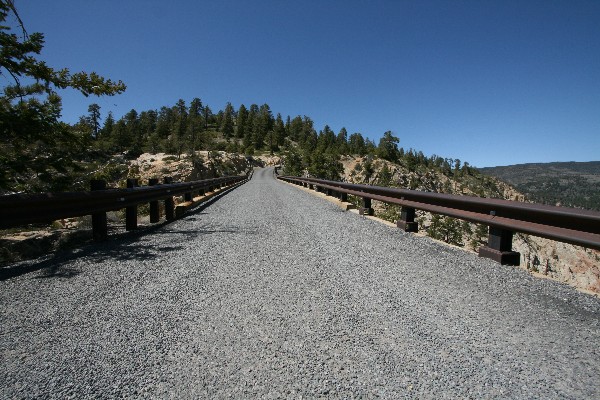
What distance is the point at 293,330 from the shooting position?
96.6 inches

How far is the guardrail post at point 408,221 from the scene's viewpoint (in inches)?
263

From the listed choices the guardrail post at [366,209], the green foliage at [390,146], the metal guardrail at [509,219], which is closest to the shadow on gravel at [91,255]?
the metal guardrail at [509,219]

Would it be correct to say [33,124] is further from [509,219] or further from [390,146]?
[390,146]

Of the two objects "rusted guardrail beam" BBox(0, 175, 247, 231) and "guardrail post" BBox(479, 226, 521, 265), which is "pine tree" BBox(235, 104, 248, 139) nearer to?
"rusted guardrail beam" BBox(0, 175, 247, 231)

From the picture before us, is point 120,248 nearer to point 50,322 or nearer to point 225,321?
point 50,322

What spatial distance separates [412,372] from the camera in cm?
195

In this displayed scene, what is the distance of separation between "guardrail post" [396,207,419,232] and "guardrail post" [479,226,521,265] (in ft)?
6.68

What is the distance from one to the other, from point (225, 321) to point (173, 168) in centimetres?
2630

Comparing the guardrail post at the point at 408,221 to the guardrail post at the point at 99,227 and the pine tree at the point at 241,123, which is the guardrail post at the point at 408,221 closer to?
the guardrail post at the point at 99,227

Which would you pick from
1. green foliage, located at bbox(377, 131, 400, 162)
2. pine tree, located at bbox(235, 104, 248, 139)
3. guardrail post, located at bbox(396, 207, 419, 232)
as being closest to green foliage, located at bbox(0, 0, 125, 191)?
guardrail post, located at bbox(396, 207, 419, 232)

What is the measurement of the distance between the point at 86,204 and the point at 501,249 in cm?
629

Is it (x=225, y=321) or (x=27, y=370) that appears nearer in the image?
(x=27, y=370)

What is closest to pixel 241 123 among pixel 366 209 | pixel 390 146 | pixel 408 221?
pixel 390 146

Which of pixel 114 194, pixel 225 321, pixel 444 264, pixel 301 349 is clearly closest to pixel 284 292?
pixel 225 321
